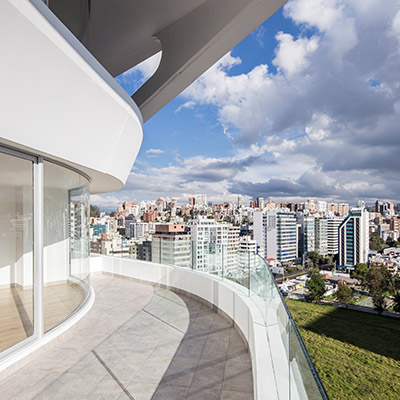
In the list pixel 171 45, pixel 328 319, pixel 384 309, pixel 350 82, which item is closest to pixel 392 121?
pixel 350 82

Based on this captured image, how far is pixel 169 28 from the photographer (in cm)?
883

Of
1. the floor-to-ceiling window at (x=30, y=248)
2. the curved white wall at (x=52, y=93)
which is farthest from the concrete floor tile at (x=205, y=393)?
the curved white wall at (x=52, y=93)

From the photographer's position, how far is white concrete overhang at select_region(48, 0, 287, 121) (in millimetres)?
6473

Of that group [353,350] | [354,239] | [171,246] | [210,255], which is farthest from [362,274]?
[210,255]

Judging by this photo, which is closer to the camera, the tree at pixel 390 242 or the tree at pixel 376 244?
the tree at pixel 376 244

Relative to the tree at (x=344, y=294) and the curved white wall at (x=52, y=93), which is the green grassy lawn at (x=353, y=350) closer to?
the tree at (x=344, y=294)

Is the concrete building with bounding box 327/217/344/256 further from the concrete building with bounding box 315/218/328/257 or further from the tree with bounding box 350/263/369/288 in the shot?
the tree with bounding box 350/263/369/288

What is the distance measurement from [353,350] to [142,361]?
3482 cm

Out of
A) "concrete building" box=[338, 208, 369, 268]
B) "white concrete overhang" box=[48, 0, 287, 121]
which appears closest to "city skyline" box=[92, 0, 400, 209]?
"concrete building" box=[338, 208, 369, 268]

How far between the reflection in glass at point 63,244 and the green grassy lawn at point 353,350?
16532 mm

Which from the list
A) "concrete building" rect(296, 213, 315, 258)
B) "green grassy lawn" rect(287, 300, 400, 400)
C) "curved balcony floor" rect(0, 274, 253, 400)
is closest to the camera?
"curved balcony floor" rect(0, 274, 253, 400)

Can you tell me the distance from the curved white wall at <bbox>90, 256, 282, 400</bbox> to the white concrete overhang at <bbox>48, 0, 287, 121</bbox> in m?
5.18

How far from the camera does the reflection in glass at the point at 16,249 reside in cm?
402

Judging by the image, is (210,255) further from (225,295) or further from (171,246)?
(171,246)
